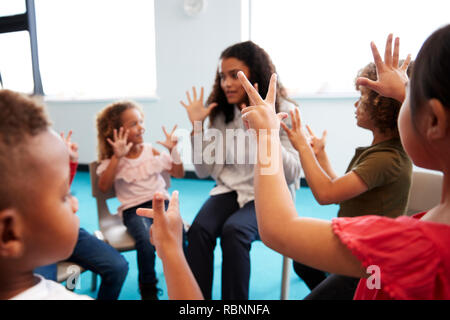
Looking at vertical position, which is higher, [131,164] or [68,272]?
[131,164]

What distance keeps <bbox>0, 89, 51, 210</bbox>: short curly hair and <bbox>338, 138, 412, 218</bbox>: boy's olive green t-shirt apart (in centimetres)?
80

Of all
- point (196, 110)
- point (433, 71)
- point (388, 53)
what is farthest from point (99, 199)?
point (433, 71)

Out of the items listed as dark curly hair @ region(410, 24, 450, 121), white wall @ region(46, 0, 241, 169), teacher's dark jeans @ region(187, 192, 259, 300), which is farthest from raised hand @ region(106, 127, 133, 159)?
white wall @ region(46, 0, 241, 169)

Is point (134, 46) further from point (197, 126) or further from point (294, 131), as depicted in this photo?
point (294, 131)

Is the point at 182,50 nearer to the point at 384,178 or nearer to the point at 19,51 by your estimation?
the point at 19,51

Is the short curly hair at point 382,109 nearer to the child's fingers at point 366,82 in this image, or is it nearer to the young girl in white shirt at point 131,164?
the child's fingers at point 366,82

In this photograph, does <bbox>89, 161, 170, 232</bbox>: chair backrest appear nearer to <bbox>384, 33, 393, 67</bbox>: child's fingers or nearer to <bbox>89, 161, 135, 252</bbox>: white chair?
<bbox>89, 161, 135, 252</bbox>: white chair

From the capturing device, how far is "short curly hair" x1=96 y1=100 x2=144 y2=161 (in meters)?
1.66

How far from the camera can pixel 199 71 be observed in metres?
3.21

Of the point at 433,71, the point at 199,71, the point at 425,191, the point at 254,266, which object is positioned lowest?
the point at 254,266

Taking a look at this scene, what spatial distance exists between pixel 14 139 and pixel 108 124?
4.39ft

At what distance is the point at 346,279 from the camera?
88 centimetres

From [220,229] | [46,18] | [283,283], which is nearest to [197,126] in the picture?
[220,229]

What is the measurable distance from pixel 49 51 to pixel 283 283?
10.7ft
